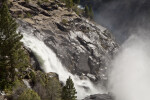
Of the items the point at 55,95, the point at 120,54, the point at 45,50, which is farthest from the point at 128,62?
the point at 55,95

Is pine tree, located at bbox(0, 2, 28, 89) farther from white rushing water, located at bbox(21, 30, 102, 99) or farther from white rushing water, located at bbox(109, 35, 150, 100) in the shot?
white rushing water, located at bbox(109, 35, 150, 100)

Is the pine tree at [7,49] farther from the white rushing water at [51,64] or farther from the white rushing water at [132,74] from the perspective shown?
the white rushing water at [132,74]

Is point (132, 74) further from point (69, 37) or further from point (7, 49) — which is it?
point (7, 49)

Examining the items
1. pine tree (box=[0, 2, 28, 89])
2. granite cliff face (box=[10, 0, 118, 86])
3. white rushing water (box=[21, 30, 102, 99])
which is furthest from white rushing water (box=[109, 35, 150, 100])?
pine tree (box=[0, 2, 28, 89])

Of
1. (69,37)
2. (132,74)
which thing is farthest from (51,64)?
(132,74)

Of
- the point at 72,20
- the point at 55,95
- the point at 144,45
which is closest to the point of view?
the point at 55,95

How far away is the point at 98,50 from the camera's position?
82625 millimetres

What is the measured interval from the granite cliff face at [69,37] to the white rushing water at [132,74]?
5560mm

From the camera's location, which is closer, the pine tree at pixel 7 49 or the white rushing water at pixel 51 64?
the pine tree at pixel 7 49

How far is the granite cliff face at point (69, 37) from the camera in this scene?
7119 centimetres

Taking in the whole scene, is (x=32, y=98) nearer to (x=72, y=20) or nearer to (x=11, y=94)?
(x=11, y=94)

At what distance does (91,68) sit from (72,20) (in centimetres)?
2779

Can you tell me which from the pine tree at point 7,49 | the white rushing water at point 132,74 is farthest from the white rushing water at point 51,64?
the pine tree at point 7,49

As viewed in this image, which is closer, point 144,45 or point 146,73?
point 146,73
